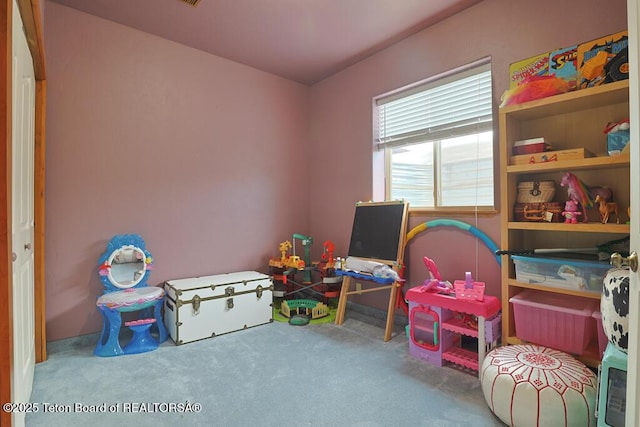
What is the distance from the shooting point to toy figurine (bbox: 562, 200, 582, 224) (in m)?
1.79

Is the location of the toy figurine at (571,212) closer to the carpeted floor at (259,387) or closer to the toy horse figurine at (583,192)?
the toy horse figurine at (583,192)

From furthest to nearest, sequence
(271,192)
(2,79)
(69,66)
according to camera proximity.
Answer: (271,192), (69,66), (2,79)

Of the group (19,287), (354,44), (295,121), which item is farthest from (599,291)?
(295,121)

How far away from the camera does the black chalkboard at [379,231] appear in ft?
9.09

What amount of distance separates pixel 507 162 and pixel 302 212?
2315 millimetres

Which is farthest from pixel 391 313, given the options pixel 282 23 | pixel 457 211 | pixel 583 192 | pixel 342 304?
pixel 282 23

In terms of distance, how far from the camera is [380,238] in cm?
290

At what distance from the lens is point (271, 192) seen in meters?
3.58

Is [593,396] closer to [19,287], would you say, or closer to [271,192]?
[19,287]

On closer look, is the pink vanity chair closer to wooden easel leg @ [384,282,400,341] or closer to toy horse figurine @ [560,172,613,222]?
wooden easel leg @ [384,282,400,341]

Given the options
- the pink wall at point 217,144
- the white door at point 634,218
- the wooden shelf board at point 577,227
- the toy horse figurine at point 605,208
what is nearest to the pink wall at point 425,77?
the pink wall at point 217,144

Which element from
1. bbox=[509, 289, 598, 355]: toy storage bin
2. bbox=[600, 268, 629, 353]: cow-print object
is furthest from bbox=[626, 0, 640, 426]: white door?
bbox=[509, 289, 598, 355]: toy storage bin

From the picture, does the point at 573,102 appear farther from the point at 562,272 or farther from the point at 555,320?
the point at 555,320

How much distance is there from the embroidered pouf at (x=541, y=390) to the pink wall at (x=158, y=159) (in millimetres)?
2435
